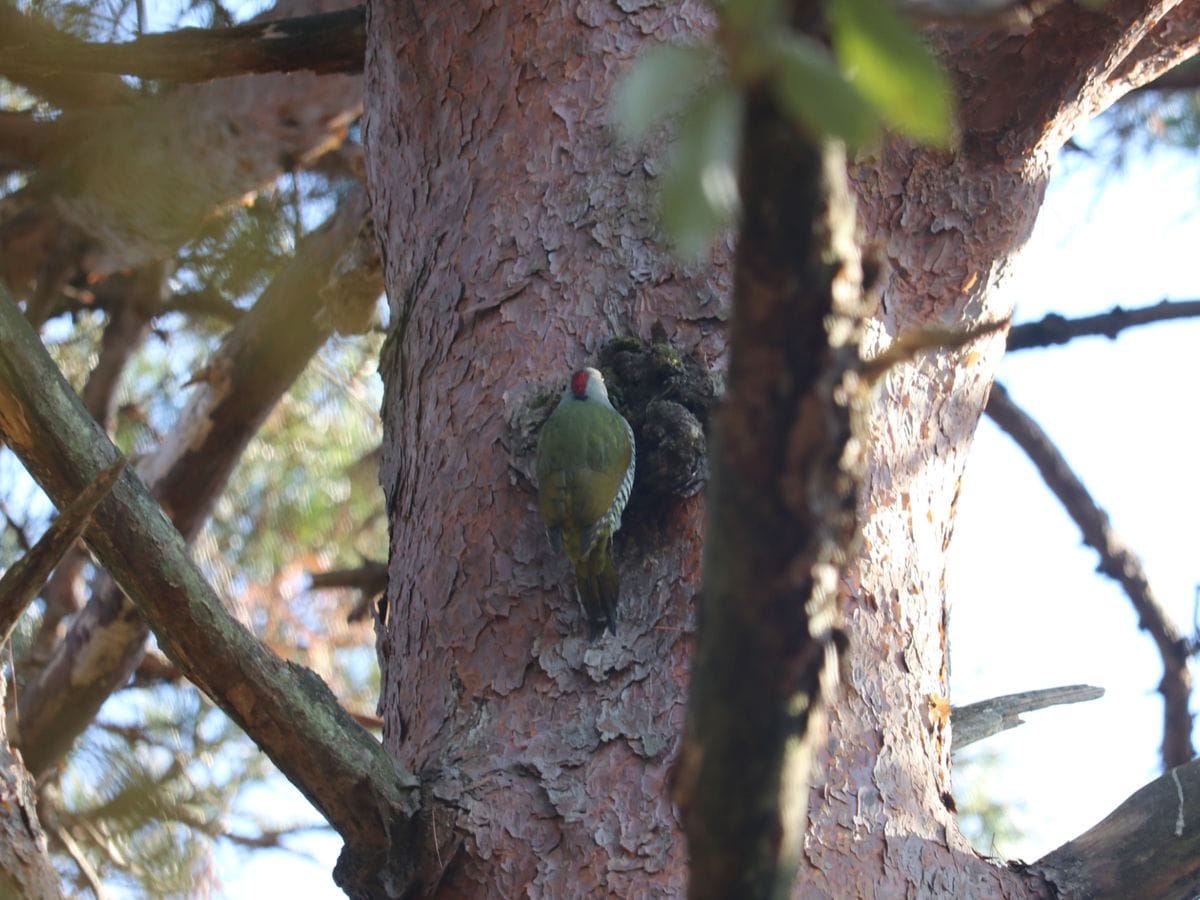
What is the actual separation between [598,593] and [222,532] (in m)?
3.82

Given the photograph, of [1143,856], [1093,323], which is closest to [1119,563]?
[1093,323]

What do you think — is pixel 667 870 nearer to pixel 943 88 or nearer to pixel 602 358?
pixel 602 358

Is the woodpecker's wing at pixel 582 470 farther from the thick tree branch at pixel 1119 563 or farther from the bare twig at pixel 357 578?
the thick tree branch at pixel 1119 563

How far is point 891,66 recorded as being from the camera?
2.14 feet

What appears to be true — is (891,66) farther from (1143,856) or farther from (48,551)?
(1143,856)

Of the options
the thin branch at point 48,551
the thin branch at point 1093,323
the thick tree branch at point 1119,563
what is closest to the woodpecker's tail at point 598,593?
the thin branch at point 48,551

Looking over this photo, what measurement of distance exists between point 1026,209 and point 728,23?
193cm

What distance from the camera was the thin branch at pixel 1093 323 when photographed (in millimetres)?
2709

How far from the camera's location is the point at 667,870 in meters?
1.64

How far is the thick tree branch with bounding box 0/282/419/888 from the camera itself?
5.16 feet

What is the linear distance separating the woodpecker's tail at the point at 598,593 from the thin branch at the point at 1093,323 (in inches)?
53.0

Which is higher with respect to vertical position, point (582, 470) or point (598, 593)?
point (582, 470)

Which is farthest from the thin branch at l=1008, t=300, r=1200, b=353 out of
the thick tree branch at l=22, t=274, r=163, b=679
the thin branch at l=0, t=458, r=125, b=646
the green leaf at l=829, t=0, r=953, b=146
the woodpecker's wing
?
the thick tree branch at l=22, t=274, r=163, b=679

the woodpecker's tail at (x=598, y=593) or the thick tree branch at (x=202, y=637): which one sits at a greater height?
the woodpecker's tail at (x=598, y=593)
